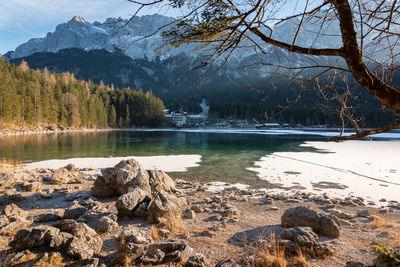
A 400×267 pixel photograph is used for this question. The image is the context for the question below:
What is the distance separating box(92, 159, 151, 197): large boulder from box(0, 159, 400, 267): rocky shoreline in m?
0.04

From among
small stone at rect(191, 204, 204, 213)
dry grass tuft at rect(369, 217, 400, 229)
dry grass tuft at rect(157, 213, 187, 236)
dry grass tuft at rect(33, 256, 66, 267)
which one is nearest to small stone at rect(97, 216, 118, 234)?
dry grass tuft at rect(157, 213, 187, 236)

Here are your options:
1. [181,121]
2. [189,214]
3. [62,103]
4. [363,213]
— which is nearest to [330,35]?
[189,214]

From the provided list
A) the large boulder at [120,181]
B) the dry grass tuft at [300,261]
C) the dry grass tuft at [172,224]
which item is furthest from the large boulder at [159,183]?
the dry grass tuft at [300,261]

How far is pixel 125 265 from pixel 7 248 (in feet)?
8.00

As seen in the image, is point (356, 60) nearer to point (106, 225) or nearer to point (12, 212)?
point (106, 225)

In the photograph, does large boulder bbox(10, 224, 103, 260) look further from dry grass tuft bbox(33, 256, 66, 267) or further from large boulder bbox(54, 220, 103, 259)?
dry grass tuft bbox(33, 256, 66, 267)

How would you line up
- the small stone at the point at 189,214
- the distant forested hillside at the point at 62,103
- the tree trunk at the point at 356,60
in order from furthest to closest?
the distant forested hillside at the point at 62,103 < the small stone at the point at 189,214 < the tree trunk at the point at 356,60

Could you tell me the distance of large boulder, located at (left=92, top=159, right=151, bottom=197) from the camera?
8773 mm

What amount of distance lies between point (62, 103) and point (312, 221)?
82529mm

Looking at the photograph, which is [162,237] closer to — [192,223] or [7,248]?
[192,223]

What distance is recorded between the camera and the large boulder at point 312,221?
18.6ft

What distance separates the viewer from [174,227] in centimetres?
596

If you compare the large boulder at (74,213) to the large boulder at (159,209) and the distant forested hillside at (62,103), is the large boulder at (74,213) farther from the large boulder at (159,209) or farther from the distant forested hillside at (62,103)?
the distant forested hillside at (62,103)

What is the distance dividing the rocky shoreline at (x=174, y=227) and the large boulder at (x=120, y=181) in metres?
0.04
